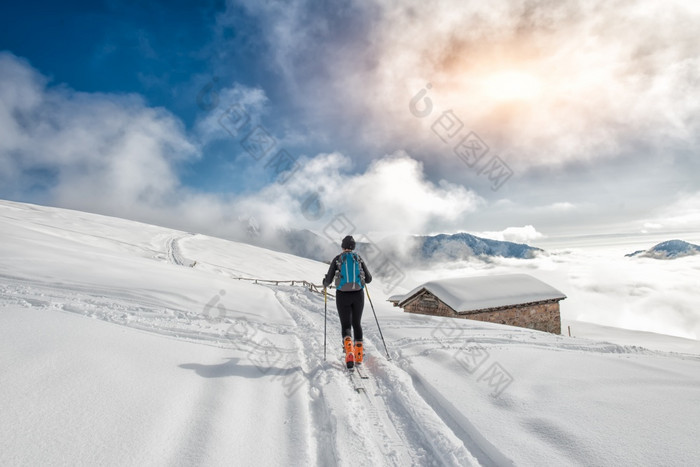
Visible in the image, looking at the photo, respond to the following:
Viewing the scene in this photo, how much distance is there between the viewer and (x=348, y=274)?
5.45 meters

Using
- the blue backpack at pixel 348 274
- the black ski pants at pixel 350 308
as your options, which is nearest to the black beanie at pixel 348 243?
the blue backpack at pixel 348 274

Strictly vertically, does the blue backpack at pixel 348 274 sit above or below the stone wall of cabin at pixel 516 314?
above

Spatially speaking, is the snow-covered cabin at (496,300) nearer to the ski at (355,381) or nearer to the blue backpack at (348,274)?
the blue backpack at (348,274)

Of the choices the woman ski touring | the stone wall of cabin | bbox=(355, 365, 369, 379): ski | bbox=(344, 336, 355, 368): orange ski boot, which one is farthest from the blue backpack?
the stone wall of cabin

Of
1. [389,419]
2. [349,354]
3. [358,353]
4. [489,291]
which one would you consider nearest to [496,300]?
[489,291]

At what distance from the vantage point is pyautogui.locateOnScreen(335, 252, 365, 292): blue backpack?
5445mm

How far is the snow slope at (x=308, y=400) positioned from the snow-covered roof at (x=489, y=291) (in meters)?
11.5

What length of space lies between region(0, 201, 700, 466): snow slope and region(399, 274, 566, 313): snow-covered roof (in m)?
11.5

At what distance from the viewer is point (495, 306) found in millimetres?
17766

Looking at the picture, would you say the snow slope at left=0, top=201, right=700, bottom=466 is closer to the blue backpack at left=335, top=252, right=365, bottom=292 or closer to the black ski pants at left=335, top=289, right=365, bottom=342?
the black ski pants at left=335, top=289, right=365, bottom=342

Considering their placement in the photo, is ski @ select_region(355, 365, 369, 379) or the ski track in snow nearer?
the ski track in snow

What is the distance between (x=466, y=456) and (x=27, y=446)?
3.25 metres

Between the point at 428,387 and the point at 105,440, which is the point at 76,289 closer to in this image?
the point at 105,440

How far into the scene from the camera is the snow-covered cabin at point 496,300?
17828 millimetres
